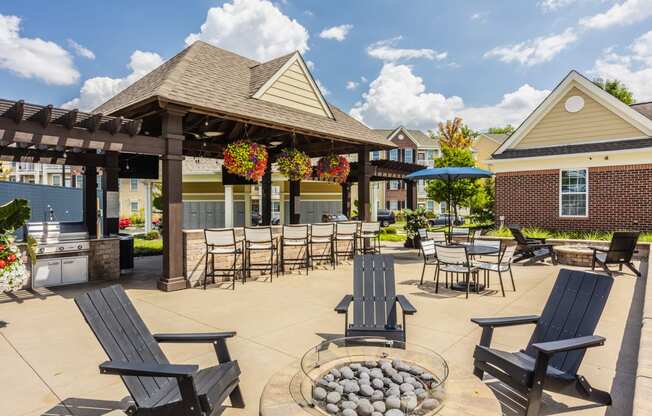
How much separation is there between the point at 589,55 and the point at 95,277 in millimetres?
15512

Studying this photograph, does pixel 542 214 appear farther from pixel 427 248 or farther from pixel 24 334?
pixel 24 334

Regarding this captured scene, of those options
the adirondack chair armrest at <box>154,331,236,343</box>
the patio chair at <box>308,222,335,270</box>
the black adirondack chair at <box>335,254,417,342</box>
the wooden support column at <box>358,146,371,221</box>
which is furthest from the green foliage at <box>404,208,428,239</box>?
the adirondack chair armrest at <box>154,331,236,343</box>

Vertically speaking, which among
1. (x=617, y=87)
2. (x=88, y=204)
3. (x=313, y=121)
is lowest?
(x=88, y=204)

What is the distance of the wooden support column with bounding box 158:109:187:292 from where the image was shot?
719 centimetres

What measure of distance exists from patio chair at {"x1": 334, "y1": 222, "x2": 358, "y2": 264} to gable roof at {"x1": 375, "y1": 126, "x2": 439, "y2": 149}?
3106 cm

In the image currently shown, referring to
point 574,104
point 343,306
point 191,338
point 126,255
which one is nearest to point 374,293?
point 343,306

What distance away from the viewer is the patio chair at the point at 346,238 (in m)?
10.0

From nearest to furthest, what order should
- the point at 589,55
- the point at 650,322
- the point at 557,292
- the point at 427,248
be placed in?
the point at 557,292, the point at 650,322, the point at 427,248, the point at 589,55

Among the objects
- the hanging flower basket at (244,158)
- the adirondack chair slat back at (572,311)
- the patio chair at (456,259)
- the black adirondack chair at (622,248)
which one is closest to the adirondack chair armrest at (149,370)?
the adirondack chair slat back at (572,311)

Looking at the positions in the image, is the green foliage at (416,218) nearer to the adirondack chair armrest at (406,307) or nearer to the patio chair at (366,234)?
the patio chair at (366,234)

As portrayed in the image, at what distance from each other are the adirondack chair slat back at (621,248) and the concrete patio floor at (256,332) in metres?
0.47

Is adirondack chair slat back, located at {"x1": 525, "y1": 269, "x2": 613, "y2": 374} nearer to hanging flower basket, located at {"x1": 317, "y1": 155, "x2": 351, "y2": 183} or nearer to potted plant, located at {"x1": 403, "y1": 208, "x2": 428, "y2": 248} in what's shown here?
hanging flower basket, located at {"x1": 317, "y1": 155, "x2": 351, "y2": 183}

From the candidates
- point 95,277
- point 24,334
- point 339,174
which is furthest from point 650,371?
point 95,277

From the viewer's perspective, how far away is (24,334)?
4.78 metres
